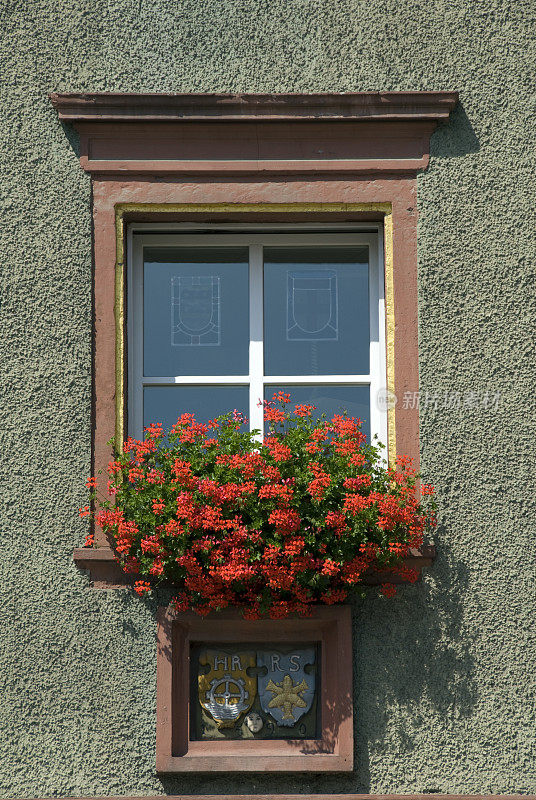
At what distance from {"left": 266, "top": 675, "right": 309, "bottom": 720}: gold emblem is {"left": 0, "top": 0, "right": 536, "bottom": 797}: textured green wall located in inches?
10.6

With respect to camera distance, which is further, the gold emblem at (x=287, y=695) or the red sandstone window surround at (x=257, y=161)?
the red sandstone window surround at (x=257, y=161)

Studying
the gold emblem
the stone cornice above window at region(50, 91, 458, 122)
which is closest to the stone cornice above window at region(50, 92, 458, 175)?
the stone cornice above window at region(50, 91, 458, 122)

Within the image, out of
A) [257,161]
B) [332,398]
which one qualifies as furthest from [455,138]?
[332,398]

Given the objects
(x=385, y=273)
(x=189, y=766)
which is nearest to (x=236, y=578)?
(x=189, y=766)

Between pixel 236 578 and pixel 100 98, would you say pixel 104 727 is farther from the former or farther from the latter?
pixel 100 98

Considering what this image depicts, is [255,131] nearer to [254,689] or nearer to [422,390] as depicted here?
[422,390]

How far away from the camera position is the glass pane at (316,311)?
5691mm

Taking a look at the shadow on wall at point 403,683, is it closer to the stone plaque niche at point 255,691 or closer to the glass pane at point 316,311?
the stone plaque niche at point 255,691

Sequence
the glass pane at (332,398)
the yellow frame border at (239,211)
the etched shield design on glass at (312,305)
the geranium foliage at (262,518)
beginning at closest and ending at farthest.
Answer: the geranium foliage at (262,518), the yellow frame border at (239,211), the glass pane at (332,398), the etched shield design on glass at (312,305)

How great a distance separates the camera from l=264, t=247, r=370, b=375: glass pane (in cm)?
569

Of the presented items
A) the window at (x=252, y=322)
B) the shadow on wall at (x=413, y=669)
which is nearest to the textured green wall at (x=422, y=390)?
the shadow on wall at (x=413, y=669)

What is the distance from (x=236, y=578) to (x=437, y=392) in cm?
138

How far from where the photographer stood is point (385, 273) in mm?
5570

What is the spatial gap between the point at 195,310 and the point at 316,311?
2.06ft
